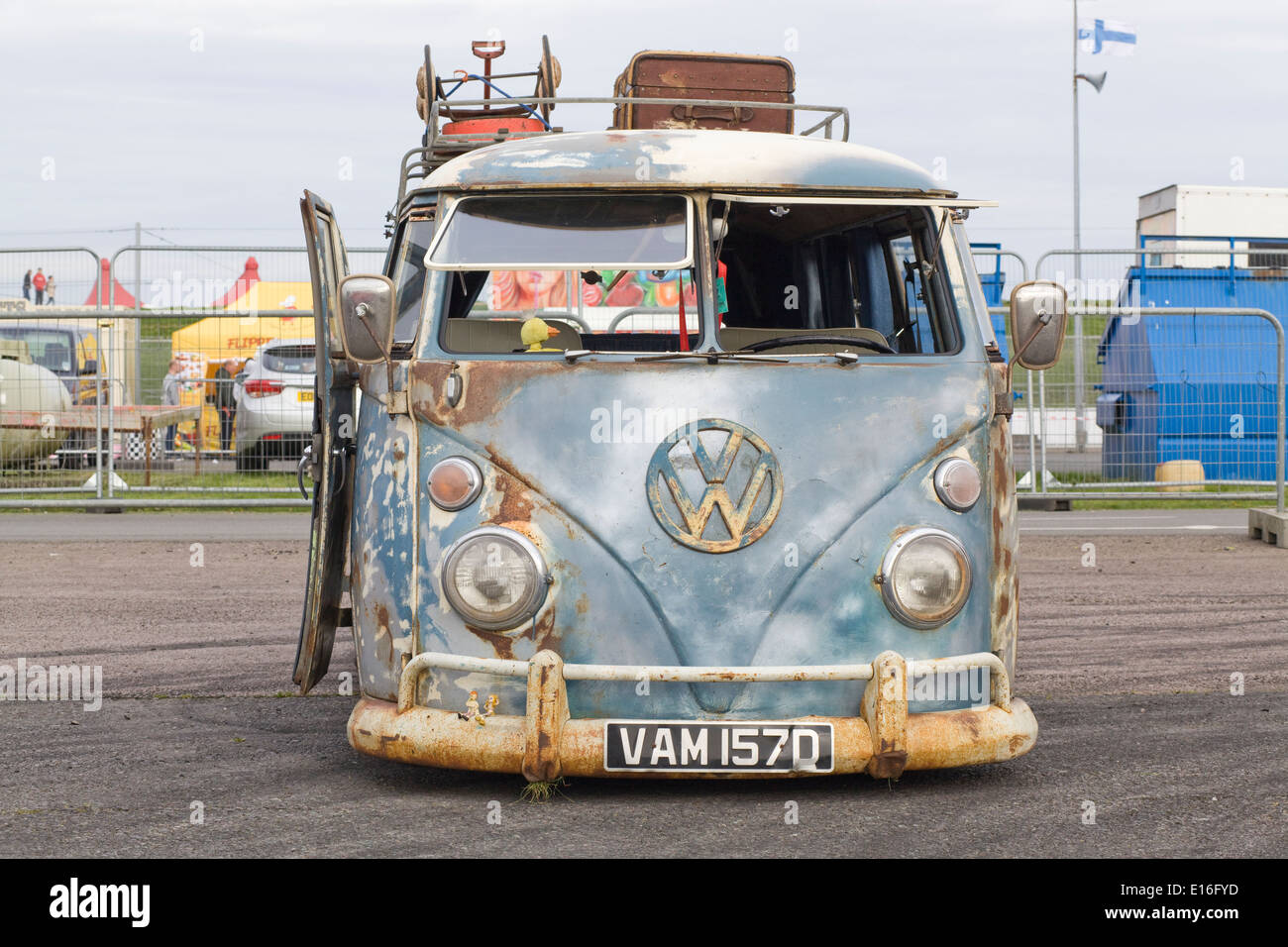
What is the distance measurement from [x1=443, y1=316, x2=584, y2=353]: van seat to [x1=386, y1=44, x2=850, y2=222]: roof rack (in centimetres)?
65

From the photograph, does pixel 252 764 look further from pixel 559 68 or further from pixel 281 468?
pixel 281 468

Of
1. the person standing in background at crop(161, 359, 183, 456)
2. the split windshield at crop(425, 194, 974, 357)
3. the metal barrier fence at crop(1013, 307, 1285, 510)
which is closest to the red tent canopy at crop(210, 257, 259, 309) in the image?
the person standing in background at crop(161, 359, 183, 456)

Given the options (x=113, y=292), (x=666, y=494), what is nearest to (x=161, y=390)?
(x=113, y=292)

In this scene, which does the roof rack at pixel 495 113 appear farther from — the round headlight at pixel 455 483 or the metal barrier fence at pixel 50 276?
the metal barrier fence at pixel 50 276

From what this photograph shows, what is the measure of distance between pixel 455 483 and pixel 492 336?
0.71 meters

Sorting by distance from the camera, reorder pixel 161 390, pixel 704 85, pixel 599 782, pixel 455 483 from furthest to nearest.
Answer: pixel 161 390, pixel 704 85, pixel 599 782, pixel 455 483

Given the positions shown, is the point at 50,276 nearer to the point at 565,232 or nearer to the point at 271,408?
the point at 271,408

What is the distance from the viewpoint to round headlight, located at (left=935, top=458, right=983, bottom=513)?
4.88m

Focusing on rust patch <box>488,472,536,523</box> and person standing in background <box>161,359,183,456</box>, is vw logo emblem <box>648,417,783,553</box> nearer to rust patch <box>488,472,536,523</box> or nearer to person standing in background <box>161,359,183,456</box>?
rust patch <box>488,472,536,523</box>

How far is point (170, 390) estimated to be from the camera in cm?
1509

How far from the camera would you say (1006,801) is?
4.80 meters

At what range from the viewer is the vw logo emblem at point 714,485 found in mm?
4719

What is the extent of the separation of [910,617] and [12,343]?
529 inches

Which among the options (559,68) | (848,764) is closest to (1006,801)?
(848,764)
